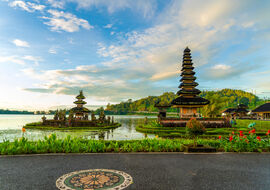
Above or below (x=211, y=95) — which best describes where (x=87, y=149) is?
below

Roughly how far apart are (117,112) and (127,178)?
178 m

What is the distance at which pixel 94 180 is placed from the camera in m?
5.68

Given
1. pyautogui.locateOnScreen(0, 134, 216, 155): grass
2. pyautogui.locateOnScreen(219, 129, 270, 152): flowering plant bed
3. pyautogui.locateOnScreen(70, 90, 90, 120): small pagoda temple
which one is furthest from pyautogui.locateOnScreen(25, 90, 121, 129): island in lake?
pyautogui.locateOnScreen(219, 129, 270, 152): flowering plant bed

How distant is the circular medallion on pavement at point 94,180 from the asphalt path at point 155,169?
26 centimetres

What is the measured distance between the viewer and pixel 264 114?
57.6 m

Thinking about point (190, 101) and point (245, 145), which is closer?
point (245, 145)

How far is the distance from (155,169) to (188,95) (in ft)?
106

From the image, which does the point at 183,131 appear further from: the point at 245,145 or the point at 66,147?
the point at 66,147

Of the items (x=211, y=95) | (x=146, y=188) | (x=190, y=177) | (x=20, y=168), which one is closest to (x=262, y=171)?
(x=190, y=177)

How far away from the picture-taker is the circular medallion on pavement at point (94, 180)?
5.19m

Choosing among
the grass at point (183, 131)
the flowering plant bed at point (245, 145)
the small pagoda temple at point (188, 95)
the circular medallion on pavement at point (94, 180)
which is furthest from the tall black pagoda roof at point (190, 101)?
the circular medallion on pavement at point (94, 180)

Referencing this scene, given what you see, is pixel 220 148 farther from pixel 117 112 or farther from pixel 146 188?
pixel 117 112

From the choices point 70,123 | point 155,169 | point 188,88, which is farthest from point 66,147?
point 188,88

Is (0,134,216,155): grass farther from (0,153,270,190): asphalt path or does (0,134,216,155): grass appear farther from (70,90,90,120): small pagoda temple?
(70,90,90,120): small pagoda temple
